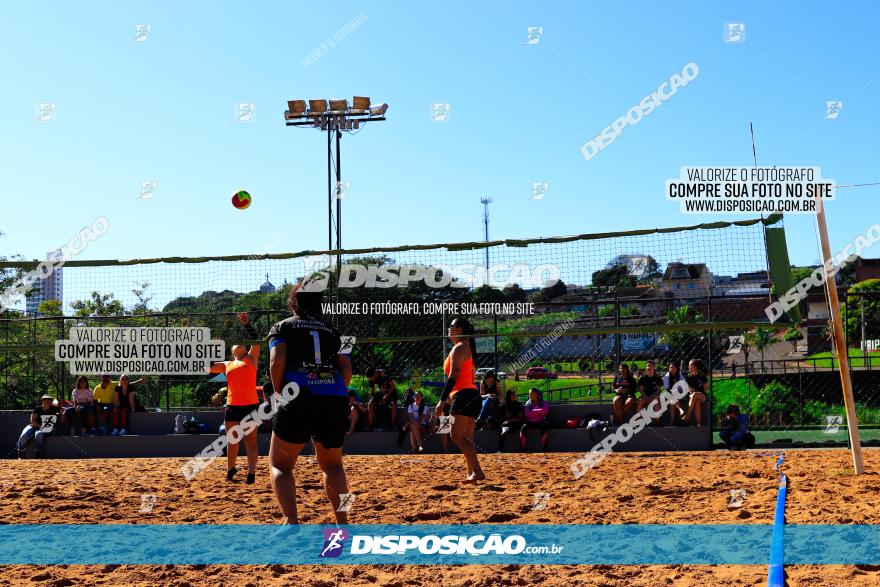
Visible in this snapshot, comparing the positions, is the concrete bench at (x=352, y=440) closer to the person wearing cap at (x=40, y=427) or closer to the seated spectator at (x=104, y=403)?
the person wearing cap at (x=40, y=427)

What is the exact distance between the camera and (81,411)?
1369 centimetres

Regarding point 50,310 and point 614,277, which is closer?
point 614,277

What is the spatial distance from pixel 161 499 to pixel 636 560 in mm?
4457

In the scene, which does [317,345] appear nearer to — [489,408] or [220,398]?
[489,408]

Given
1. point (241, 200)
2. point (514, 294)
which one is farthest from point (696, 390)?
point (241, 200)

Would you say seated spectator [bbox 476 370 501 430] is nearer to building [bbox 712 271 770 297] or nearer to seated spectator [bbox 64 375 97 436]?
building [bbox 712 271 770 297]

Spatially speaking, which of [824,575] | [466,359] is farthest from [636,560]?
[466,359]

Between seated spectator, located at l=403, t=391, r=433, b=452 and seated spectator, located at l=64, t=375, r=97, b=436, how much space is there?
5566mm

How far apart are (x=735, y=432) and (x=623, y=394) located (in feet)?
5.63

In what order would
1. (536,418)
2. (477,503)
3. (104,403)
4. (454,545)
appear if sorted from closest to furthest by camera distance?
(454,545) → (477,503) → (536,418) → (104,403)

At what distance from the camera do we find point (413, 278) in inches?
487

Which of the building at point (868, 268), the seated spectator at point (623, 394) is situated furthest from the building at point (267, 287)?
the building at point (868, 268)

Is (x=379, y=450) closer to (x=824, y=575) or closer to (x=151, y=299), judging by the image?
(x=151, y=299)

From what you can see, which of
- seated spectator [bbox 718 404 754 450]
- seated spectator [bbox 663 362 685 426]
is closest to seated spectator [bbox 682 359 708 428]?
seated spectator [bbox 663 362 685 426]
